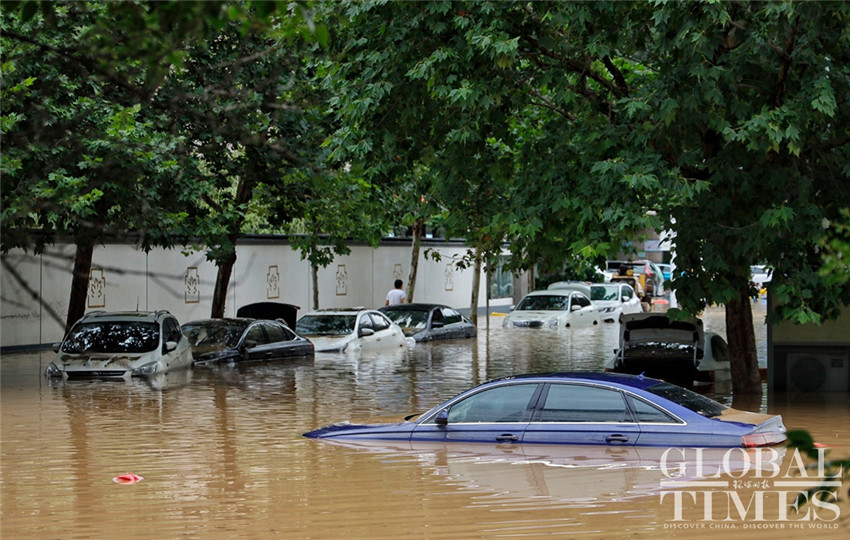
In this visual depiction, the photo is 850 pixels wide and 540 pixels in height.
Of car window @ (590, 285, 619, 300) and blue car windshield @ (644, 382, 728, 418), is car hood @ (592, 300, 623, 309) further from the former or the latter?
blue car windshield @ (644, 382, 728, 418)

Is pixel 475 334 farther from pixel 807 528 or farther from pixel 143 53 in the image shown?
pixel 143 53

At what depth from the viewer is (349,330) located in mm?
28203

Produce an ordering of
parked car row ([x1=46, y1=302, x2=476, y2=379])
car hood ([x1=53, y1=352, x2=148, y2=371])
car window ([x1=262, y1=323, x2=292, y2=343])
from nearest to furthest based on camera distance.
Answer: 1. car hood ([x1=53, y1=352, x2=148, y2=371])
2. parked car row ([x1=46, y1=302, x2=476, y2=379])
3. car window ([x1=262, y1=323, x2=292, y2=343])

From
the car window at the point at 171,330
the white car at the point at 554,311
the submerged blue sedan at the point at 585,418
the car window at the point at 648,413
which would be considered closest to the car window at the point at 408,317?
the white car at the point at 554,311

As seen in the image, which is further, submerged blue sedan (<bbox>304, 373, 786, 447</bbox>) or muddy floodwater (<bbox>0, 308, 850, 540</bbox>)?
submerged blue sedan (<bbox>304, 373, 786, 447</bbox>)

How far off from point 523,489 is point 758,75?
796cm

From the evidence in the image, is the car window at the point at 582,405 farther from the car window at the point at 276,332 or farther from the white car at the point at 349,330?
the white car at the point at 349,330

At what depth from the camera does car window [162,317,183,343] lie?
2219 centimetres

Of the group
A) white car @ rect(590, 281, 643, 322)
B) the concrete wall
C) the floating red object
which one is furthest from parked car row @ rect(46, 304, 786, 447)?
the floating red object

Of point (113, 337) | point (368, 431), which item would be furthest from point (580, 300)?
point (368, 431)

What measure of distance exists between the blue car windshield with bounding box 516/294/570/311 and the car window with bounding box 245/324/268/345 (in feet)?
56.7

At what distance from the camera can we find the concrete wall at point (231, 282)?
2916 cm

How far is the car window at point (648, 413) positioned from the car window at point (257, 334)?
1439 centimetres

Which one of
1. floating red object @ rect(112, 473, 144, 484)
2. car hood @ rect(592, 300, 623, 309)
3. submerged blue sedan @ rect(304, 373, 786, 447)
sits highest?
car hood @ rect(592, 300, 623, 309)
